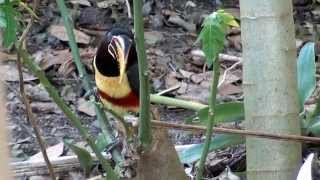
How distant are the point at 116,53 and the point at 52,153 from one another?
646 millimetres

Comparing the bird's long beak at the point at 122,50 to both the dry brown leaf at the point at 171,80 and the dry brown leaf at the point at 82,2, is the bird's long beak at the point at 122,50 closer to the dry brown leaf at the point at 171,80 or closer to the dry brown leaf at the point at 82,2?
the dry brown leaf at the point at 171,80

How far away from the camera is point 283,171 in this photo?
161 centimetres

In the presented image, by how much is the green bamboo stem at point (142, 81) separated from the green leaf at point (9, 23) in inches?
6.8

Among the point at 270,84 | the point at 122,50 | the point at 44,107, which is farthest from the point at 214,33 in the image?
the point at 44,107

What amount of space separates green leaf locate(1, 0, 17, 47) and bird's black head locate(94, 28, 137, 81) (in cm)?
60

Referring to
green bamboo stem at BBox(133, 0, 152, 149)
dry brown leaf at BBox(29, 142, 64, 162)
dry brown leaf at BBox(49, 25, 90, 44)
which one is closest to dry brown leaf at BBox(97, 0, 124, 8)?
dry brown leaf at BBox(49, 25, 90, 44)

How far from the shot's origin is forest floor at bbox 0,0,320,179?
2.53m

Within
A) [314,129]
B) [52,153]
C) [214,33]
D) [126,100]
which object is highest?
[214,33]

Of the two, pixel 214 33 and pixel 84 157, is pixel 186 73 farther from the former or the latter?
pixel 214 33

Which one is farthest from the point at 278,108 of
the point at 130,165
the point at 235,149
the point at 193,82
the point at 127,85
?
the point at 193,82

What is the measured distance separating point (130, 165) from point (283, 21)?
0.41 meters

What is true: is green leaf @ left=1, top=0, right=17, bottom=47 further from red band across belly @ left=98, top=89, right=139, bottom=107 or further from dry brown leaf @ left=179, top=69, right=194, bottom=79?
dry brown leaf @ left=179, top=69, right=194, bottom=79

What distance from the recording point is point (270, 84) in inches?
62.2

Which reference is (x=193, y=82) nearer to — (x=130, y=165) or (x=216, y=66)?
(x=130, y=165)
